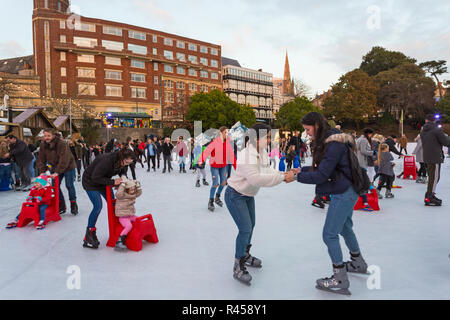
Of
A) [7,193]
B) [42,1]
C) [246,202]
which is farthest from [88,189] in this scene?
[42,1]

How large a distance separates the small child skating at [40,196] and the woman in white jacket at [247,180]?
3903 millimetres

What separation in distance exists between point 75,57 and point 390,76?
52.3 m

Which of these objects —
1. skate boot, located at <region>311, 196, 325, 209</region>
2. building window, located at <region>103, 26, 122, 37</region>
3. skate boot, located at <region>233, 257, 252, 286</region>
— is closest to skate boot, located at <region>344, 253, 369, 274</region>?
skate boot, located at <region>233, 257, 252, 286</region>

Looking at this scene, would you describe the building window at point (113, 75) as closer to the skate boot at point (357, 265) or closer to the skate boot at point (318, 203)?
the skate boot at point (318, 203)

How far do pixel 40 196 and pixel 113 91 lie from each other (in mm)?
48102

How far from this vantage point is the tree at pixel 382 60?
Result: 57.4 metres

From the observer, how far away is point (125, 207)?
4.16 meters

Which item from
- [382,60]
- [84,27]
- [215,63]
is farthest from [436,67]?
[84,27]

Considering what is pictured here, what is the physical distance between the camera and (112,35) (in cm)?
5047

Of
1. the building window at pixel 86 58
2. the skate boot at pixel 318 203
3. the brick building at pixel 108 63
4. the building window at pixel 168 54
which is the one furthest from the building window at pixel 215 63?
the skate boot at pixel 318 203

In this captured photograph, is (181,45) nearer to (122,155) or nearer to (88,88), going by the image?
(88,88)

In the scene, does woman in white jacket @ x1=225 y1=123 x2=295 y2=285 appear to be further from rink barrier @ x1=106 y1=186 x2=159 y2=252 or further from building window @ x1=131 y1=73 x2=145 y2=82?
building window @ x1=131 y1=73 x2=145 y2=82
